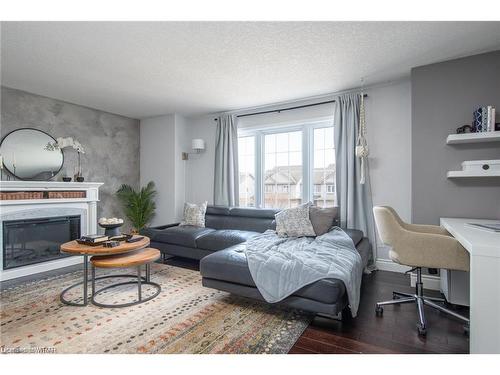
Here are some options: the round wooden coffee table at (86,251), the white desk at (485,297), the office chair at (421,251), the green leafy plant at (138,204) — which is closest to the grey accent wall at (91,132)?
the green leafy plant at (138,204)

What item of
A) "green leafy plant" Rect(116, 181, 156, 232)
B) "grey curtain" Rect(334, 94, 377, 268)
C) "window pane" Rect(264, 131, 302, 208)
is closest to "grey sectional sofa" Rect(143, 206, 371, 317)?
"grey curtain" Rect(334, 94, 377, 268)

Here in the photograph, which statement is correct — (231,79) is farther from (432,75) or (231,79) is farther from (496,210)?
(496,210)

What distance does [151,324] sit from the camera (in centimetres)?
192

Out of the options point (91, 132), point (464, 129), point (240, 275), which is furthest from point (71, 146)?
point (464, 129)

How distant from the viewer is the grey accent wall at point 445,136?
8.02 feet

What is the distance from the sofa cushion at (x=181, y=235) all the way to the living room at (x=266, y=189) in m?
0.04

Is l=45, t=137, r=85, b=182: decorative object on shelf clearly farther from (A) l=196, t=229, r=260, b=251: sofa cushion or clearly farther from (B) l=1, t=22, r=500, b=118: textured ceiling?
(A) l=196, t=229, r=260, b=251: sofa cushion

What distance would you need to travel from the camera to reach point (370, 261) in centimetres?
322

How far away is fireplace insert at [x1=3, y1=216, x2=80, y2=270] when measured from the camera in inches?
121

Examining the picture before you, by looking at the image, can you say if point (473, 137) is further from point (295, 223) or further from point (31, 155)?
point (31, 155)

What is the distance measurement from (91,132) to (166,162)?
4.23 feet

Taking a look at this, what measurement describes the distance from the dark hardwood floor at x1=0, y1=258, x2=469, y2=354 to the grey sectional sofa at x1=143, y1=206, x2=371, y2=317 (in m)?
0.14

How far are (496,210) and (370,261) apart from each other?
1362 mm

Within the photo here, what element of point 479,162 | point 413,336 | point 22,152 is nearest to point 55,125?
point 22,152
